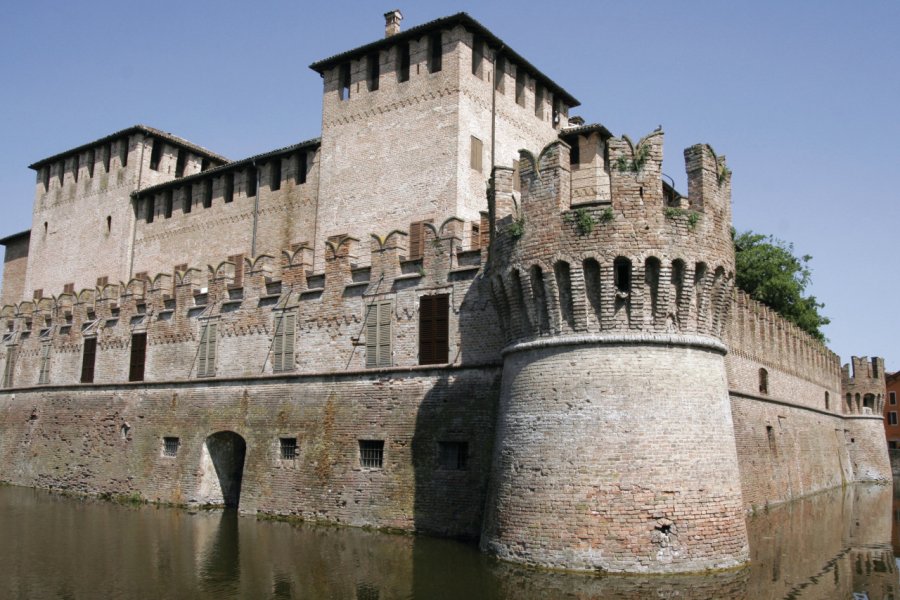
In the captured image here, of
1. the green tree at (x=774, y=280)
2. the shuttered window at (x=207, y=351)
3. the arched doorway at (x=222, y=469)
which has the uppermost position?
the green tree at (x=774, y=280)

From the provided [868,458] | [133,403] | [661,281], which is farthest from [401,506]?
[868,458]

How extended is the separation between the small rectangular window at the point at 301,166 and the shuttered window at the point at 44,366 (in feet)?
44.8

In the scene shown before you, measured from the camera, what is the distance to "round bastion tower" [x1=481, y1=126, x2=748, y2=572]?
1535 cm

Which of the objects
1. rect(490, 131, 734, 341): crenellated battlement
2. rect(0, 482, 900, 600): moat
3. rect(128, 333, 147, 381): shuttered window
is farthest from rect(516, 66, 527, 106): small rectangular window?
rect(0, 482, 900, 600): moat

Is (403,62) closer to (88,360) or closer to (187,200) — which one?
(187,200)

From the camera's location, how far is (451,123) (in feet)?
91.8

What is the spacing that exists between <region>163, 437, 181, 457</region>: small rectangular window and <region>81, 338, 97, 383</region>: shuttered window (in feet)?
20.9

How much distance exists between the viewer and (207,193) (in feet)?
118

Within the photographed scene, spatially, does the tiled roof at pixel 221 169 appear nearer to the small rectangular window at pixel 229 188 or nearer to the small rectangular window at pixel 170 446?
the small rectangular window at pixel 229 188

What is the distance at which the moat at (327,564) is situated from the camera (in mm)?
14336

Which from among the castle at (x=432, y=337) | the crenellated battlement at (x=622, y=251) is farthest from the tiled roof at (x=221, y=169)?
the crenellated battlement at (x=622, y=251)

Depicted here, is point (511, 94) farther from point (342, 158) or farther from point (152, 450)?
point (152, 450)

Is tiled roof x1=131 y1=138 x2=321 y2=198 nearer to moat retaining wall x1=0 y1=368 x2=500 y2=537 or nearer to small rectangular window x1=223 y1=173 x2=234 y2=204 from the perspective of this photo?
small rectangular window x1=223 y1=173 x2=234 y2=204

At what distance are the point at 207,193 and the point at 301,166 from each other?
19.4 feet
